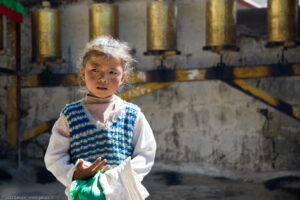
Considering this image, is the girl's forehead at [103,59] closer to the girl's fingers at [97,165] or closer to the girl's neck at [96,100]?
the girl's neck at [96,100]

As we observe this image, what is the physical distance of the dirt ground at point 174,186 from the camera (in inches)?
160

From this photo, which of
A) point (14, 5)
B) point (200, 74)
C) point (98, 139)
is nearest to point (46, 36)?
point (14, 5)

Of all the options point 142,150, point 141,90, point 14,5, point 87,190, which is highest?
point 14,5

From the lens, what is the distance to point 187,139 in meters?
4.94

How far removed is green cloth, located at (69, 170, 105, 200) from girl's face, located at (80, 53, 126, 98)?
349 mm

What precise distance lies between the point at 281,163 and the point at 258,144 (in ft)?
0.96

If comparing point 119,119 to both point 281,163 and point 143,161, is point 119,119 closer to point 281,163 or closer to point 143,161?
point 143,161

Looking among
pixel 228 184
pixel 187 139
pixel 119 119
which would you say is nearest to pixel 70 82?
pixel 187 139

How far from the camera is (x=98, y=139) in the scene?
67.2 inches

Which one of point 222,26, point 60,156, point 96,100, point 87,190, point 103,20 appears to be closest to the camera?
point 87,190

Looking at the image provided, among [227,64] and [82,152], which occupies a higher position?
[227,64]

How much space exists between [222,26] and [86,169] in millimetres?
3018

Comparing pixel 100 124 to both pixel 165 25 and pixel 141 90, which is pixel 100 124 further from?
pixel 141 90

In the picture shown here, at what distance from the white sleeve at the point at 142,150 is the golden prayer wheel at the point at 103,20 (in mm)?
2930
